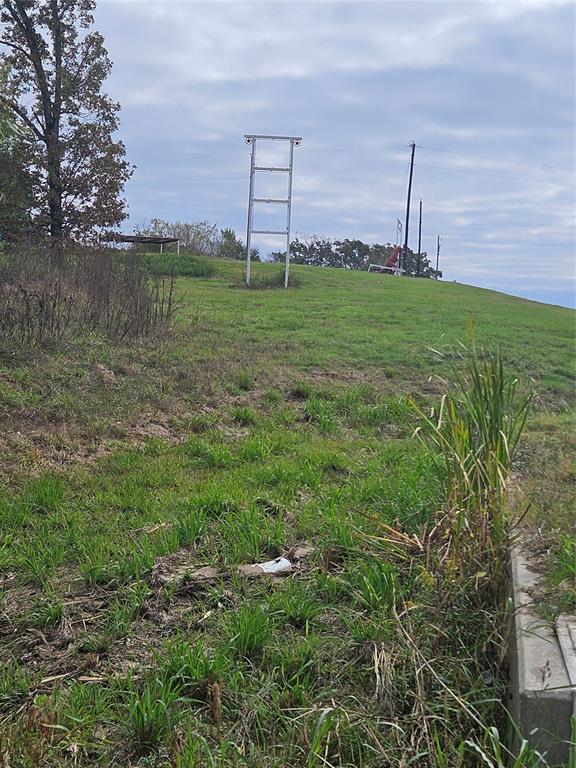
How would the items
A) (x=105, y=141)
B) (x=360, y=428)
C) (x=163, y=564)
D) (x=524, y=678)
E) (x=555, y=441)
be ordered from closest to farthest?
Answer: (x=524, y=678), (x=163, y=564), (x=555, y=441), (x=360, y=428), (x=105, y=141)

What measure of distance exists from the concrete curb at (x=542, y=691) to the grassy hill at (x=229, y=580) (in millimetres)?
153

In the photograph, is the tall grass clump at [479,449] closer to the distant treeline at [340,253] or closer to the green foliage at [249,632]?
the green foliage at [249,632]

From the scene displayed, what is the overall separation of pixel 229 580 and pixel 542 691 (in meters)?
1.67

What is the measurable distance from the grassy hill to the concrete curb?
15 centimetres

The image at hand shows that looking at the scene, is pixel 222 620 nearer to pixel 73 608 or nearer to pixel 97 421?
pixel 73 608

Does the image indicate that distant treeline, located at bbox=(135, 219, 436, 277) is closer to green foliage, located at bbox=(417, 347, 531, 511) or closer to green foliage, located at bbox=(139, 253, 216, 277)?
green foliage, located at bbox=(139, 253, 216, 277)

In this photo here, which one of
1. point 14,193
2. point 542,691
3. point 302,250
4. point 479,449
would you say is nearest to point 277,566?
point 479,449

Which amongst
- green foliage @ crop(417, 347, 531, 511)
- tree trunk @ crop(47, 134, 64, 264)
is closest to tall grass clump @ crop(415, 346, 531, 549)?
green foliage @ crop(417, 347, 531, 511)

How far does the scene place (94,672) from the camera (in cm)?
266

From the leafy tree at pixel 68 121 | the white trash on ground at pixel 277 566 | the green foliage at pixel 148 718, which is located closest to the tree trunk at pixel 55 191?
the leafy tree at pixel 68 121

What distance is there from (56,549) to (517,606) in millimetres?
2286

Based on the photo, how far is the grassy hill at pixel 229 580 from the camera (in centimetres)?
Answer: 232

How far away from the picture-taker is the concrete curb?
83.1 inches

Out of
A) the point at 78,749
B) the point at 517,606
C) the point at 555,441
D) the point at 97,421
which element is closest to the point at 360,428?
the point at 555,441
